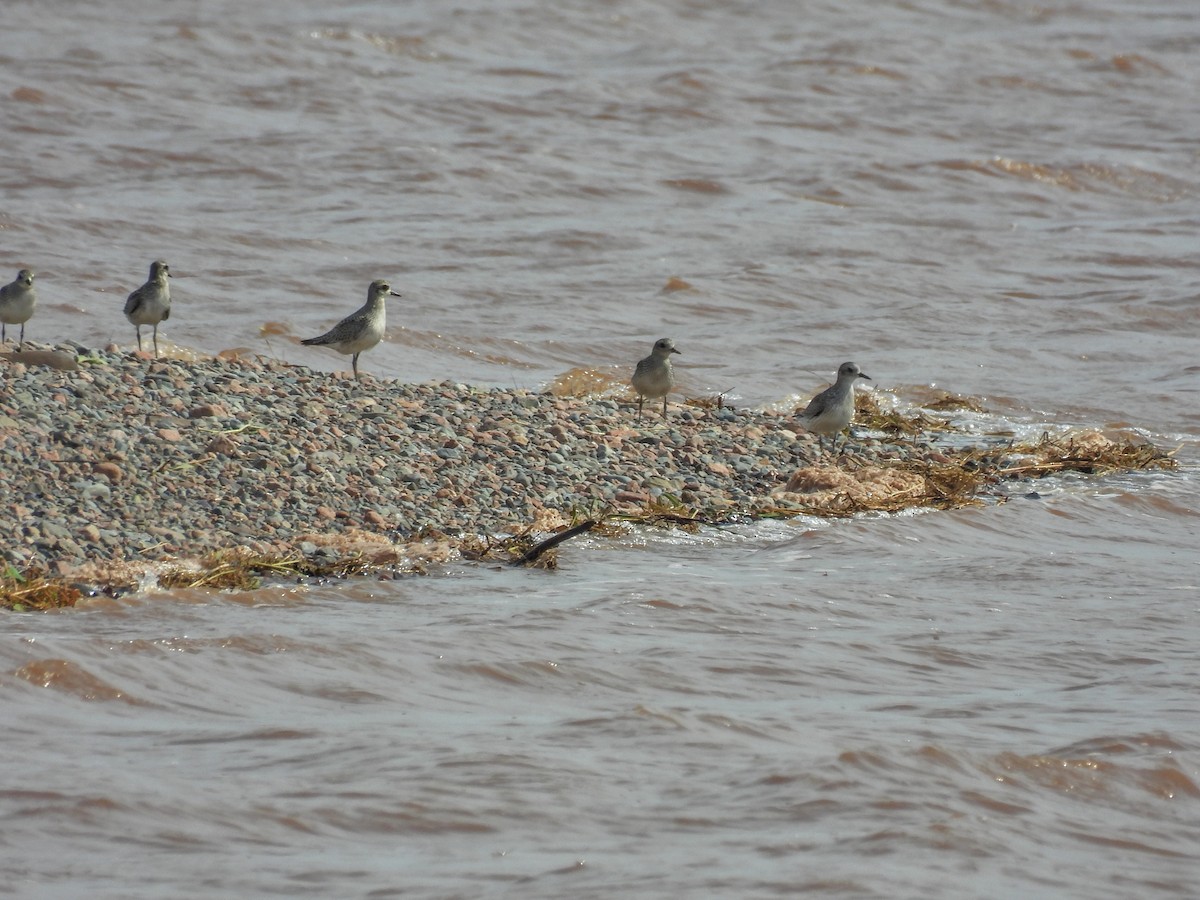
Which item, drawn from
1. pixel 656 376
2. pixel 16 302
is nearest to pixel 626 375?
pixel 656 376

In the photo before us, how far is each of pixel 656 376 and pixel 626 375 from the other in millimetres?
2524

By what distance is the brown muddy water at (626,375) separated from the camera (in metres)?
6.18

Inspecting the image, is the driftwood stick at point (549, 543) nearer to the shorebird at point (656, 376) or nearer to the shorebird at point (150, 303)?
the shorebird at point (656, 376)

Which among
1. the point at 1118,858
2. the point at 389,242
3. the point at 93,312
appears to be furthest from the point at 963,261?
the point at 1118,858

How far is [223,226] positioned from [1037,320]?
8.59m

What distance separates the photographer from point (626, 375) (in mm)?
14430

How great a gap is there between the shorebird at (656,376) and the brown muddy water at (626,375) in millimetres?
1931

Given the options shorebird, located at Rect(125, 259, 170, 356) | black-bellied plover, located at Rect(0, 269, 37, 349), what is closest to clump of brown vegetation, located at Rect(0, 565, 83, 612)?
black-bellied plover, located at Rect(0, 269, 37, 349)

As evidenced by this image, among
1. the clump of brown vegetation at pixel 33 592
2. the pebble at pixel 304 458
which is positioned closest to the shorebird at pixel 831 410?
the pebble at pixel 304 458

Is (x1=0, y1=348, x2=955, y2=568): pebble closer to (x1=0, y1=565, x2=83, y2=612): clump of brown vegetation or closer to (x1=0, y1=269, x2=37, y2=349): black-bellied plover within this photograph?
(x1=0, y1=565, x2=83, y2=612): clump of brown vegetation

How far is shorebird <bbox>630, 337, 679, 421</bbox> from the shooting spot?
11914 mm

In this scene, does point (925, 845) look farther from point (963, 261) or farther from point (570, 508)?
point (963, 261)

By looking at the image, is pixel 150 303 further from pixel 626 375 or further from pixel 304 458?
pixel 626 375

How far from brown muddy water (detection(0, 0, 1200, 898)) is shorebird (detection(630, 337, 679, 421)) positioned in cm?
193
